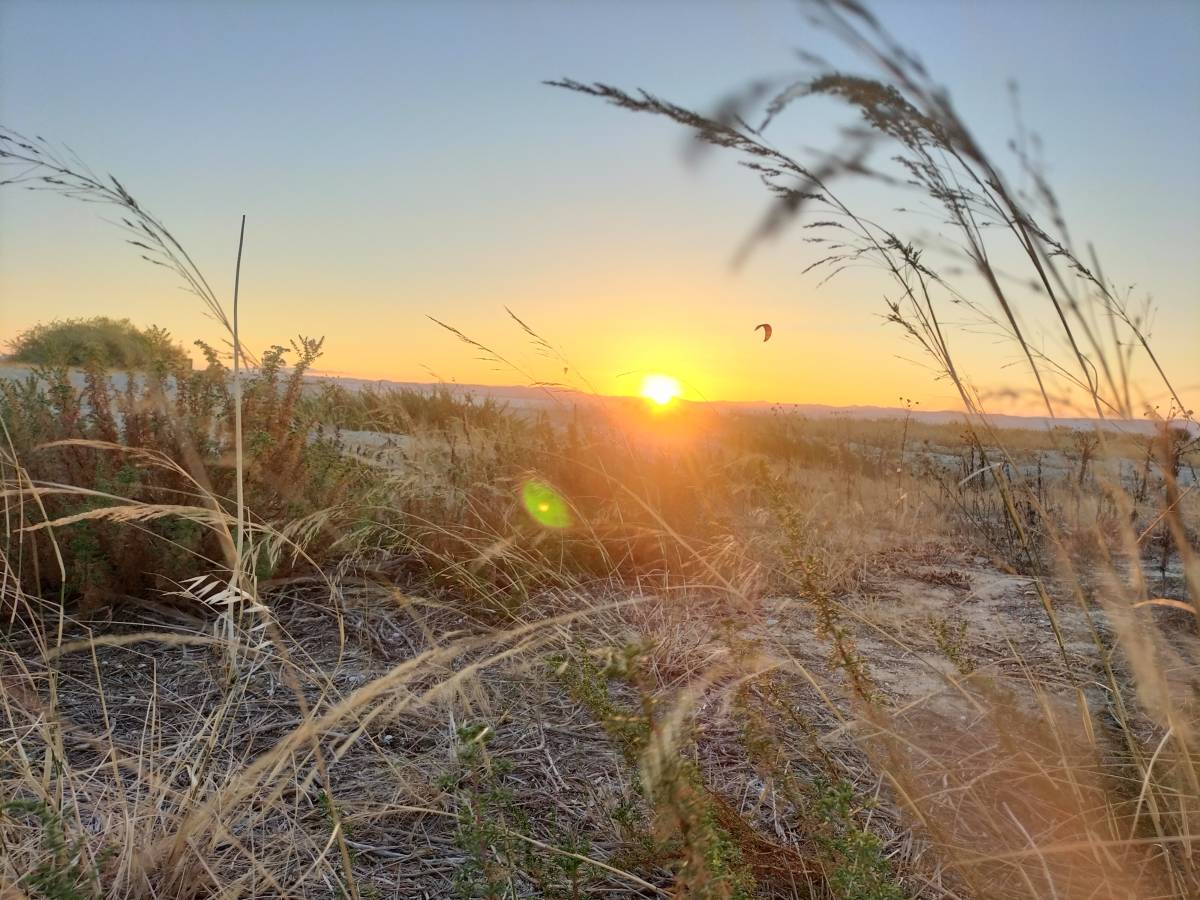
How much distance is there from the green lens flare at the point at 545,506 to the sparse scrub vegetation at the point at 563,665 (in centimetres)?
1

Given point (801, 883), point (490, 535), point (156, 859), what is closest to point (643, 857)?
point (801, 883)

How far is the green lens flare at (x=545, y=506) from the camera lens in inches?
142

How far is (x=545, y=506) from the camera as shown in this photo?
3.70 metres

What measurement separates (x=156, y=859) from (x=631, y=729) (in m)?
1.02

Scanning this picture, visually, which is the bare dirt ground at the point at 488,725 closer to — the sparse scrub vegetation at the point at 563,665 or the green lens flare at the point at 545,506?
the sparse scrub vegetation at the point at 563,665

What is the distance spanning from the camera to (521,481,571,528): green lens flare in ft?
11.8

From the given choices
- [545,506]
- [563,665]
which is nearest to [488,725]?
[563,665]

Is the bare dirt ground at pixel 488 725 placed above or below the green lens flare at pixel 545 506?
below

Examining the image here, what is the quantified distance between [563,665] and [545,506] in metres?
2.57

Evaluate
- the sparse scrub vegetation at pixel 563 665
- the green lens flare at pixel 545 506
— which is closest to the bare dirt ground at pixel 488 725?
the sparse scrub vegetation at pixel 563 665

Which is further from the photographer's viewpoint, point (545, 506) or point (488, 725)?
point (545, 506)

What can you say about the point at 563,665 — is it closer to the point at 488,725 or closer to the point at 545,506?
the point at 488,725

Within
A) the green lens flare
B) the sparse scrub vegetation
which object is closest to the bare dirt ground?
the sparse scrub vegetation

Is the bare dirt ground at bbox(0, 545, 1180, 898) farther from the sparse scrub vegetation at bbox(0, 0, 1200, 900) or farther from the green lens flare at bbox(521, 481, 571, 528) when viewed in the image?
the green lens flare at bbox(521, 481, 571, 528)
